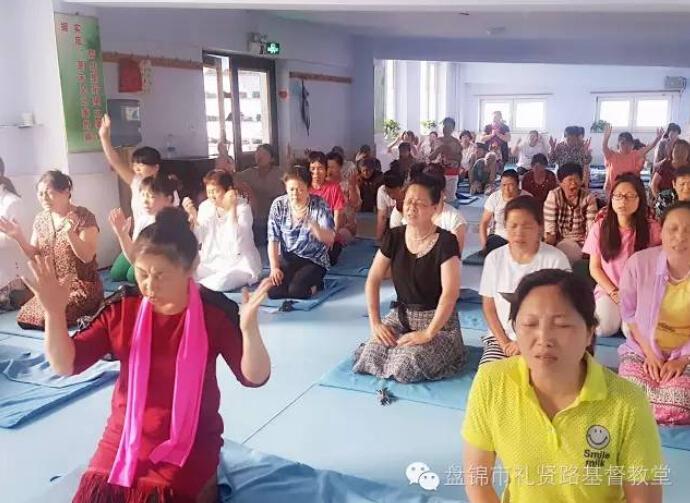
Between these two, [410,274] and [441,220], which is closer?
[410,274]

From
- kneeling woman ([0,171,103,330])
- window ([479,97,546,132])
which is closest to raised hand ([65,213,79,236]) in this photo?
kneeling woman ([0,171,103,330])

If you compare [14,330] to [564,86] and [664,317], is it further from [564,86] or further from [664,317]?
[564,86]

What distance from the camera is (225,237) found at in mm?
5008

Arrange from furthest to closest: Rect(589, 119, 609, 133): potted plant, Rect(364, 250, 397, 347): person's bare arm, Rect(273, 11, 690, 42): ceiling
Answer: Rect(589, 119, 609, 133): potted plant → Rect(273, 11, 690, 42): ceiling → Rect(364, 250, 397, 347): person's bare arm

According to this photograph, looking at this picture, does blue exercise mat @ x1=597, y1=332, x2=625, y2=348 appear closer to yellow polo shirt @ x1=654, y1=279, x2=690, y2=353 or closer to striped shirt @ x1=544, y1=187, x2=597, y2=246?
yellow polo shirt @ x1=654, y1=279, x2=690, y2=353

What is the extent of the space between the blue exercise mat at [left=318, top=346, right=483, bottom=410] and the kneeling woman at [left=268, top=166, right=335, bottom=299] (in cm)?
146

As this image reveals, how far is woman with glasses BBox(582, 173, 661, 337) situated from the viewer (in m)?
3.55

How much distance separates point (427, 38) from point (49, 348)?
949cm

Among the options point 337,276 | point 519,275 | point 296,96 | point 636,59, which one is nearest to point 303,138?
point 296,96

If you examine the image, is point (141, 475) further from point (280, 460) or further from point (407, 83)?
point (407, 83)

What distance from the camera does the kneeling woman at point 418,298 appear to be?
3.14 metres

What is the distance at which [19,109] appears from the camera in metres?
5.13

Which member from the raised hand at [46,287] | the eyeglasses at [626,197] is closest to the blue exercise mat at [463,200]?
the eyeglasses at [626,197]

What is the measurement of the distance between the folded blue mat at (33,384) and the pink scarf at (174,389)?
4.35 feet
